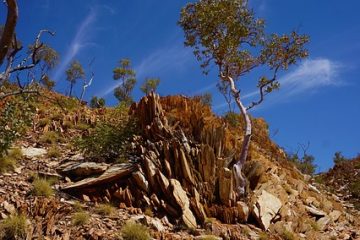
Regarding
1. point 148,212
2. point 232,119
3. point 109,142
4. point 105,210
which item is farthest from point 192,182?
point 232,119

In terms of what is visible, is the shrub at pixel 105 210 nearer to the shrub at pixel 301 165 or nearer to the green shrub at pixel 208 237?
the green shrub at pixel 208 237

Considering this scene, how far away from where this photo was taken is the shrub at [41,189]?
13.7 meters

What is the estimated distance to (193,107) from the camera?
19.7 m

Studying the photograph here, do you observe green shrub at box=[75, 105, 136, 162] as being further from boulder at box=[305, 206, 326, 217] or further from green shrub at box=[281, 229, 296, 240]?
boulder at box=[305, 206, 326, 217]

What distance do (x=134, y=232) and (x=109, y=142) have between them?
587 cm

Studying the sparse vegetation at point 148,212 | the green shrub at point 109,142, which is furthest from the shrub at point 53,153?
the sparse vegetation at point 148,212

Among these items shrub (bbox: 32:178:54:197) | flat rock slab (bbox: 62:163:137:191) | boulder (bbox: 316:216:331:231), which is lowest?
boulder (bbox: 316:216:331:231)

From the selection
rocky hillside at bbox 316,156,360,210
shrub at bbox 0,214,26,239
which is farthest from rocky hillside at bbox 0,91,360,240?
rocky hillside at bbox 316,156,360,210

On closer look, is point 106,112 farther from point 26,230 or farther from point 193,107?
point 26,230

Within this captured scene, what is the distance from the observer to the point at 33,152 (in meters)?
17.1

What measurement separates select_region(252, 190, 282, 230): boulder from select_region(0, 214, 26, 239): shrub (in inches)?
317

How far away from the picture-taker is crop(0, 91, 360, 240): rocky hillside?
12.7 metres

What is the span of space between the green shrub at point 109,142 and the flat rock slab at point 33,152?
1.44 m

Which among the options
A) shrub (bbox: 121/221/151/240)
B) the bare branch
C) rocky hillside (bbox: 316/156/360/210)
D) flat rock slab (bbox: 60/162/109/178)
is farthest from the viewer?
rocky hillside (bbox: 316/156/360/210)
